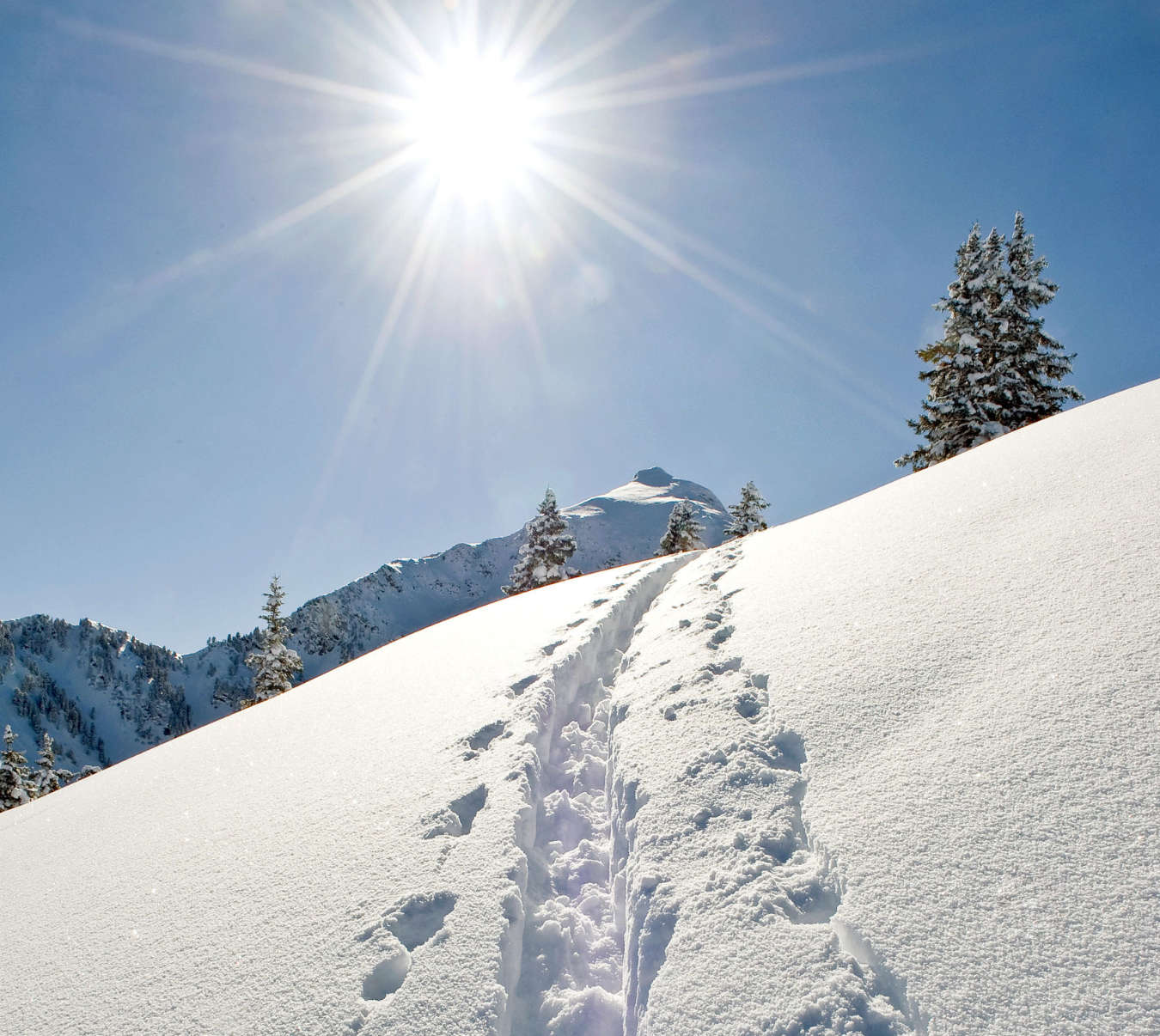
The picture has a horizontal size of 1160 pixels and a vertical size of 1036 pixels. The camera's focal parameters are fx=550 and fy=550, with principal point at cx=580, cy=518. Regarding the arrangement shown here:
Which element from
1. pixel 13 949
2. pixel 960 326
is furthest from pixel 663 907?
pixel 960 326

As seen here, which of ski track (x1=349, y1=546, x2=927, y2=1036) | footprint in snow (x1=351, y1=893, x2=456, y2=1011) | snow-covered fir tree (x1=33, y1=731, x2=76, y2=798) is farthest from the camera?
snow-covered fir tree (x1=33, y1=731, x2=76, y2=798)

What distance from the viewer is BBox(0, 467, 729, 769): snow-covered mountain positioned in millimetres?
162750

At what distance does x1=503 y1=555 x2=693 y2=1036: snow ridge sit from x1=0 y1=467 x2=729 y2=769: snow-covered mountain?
153 m

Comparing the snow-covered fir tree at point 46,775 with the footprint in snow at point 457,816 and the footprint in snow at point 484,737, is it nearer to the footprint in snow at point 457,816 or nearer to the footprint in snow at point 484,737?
the footprint in snow at point 484,737

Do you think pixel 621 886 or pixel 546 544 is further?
pixel 546 544

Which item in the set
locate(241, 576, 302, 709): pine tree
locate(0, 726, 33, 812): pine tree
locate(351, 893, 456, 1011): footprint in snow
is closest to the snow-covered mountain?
locate(241, 576, 302, 709): pine tree

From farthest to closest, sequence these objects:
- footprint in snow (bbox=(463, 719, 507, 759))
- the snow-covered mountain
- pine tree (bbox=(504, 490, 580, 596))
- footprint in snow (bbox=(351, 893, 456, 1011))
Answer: the snow-covered mountain
pine tree (bbox=(504, 490, 580, 596))
footprint in snow (bbox=(463, 719, 507, 759))
footprint in snow (bbox=(351, 893, 456, 1011))

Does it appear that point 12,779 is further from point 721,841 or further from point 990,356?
point 990,356

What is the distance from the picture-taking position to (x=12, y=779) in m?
17.3

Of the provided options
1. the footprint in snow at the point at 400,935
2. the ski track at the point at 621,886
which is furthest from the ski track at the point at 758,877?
the footprint in snow at the point at 400,935

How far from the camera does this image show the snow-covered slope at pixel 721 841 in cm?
188

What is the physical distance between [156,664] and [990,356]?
790 ft

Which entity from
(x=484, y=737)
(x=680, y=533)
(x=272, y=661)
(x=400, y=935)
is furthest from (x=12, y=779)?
(x=680, y=533)

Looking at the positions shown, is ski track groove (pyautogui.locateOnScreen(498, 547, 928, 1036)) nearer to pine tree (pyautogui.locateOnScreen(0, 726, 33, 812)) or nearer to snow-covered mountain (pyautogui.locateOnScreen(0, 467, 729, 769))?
pine tree (pyautogui.locateOnScreen(0, 726, 33, 812))
